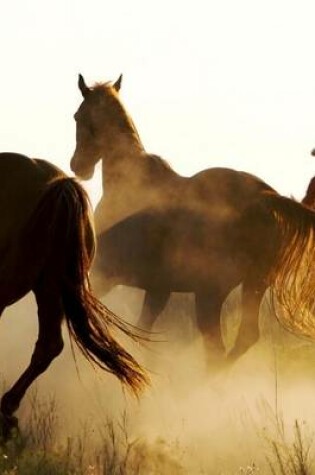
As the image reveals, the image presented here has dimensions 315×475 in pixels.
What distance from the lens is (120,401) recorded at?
8.31 m

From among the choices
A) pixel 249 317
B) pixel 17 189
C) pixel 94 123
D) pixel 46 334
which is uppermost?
pixel 17 189

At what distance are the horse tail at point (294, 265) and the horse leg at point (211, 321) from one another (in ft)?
1.66

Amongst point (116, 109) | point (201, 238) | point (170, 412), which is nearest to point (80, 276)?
point (170, 412)

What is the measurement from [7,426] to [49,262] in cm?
91

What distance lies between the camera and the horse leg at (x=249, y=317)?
30.7 ft

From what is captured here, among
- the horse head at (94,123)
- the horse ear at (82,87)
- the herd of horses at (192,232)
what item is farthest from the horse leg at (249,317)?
the horse ear at (82,87)

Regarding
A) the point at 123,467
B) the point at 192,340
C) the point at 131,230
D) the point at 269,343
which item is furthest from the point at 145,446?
the point at 269,343

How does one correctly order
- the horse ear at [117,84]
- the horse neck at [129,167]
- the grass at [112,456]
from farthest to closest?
the horse ear at [117,84] → the horse neck at [129,167] → the grass at [112,456]

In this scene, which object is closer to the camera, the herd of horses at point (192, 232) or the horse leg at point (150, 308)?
the herd of horses at point (192, 232)

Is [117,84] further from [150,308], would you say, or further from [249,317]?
[249,317]

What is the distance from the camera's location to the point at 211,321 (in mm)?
9438

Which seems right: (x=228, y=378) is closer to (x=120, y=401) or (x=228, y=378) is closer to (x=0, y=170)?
(x=120, y=401)

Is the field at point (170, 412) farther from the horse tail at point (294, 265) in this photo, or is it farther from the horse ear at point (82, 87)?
the horse ear at point (82, 87)

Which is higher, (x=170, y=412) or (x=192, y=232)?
(x=192, y=232)
